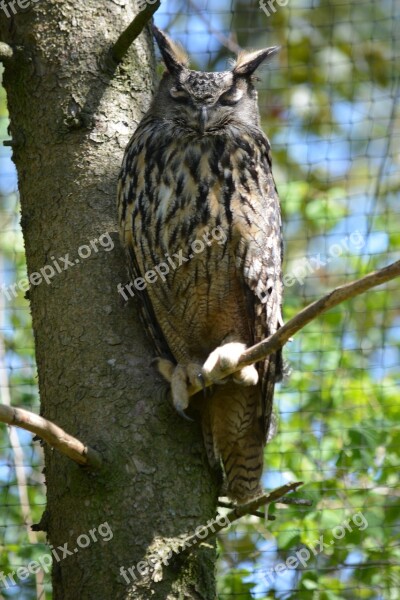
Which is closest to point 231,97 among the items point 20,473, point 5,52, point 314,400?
point 5,52

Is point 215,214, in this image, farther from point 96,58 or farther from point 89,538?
point 89,538

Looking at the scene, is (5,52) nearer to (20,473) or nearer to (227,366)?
(227,366)

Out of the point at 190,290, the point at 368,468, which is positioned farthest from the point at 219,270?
the point at 368,468

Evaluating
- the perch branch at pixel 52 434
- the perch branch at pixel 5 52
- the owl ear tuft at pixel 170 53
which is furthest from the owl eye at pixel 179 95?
the perch branch at pixel 52 434

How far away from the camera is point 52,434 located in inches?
81.2

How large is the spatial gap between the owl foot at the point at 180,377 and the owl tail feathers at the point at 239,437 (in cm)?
17

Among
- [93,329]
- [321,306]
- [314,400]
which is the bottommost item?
[321,306]

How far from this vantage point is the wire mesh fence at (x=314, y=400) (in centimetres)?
354

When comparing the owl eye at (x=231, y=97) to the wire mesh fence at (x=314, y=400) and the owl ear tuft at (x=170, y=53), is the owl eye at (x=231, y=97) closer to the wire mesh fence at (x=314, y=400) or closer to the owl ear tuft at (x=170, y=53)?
the owl ear tuft at (x=170, y=53)

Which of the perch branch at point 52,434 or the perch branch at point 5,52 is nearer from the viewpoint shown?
the perch branch at point 52,434

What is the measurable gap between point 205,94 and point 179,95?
0.09m

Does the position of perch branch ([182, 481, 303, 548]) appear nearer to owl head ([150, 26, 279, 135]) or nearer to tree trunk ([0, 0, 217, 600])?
tree trunk ([0, 0, 217, 600])

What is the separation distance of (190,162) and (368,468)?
1.65 m

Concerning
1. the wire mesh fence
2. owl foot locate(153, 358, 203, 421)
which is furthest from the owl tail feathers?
the wire mesh fence
